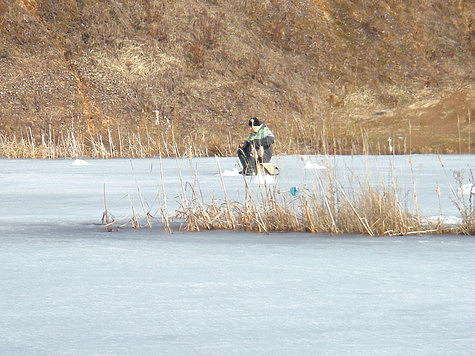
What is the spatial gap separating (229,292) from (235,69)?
1348 inches

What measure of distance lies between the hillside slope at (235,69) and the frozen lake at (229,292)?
2367 centimetres

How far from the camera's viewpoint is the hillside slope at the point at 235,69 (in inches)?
1323

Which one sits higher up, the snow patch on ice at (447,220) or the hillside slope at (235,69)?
the hillside slope at (235,69)

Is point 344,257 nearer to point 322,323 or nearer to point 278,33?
point 322,323

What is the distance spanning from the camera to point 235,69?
125 feet

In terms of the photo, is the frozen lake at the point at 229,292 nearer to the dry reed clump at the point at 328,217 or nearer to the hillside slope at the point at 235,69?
the dry reed clump at the point at 328,217

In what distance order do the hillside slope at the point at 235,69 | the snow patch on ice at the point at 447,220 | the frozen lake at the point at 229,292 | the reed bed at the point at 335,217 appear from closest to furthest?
the frozen lake at the point at 229,292, the reed bed at the point at 335,217, the snow patch on ice at the point at 447,220, the hillside slope at the point at 235,69

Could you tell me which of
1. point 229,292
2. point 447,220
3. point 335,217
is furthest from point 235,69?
point 229,292

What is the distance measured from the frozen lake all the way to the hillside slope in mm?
23666

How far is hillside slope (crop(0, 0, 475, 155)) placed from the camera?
33594mm

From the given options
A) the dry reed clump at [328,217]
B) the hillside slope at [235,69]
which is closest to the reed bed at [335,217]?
the dry reed clump at [328,217]

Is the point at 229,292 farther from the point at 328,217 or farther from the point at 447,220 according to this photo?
the point at 447,220

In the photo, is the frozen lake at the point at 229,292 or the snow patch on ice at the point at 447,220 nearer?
the frozen lake at the point at 229,292

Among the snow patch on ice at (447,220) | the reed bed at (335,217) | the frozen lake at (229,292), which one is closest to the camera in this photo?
the frozen lake at (229,292)
